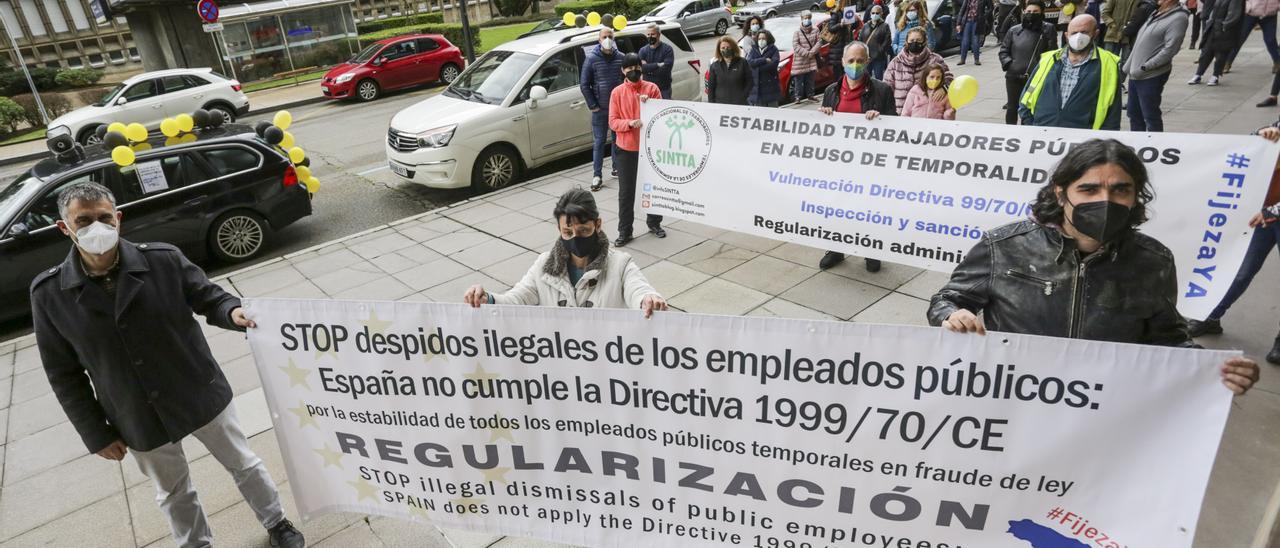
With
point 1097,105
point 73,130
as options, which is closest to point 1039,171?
point 1097,105

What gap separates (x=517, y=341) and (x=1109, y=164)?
7.19ft

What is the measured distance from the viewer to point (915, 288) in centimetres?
591

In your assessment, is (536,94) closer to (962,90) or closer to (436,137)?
(436,137)

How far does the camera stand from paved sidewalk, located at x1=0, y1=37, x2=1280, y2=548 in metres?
3.67

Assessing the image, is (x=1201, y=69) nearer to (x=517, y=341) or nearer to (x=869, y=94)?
(x=869, y=94)

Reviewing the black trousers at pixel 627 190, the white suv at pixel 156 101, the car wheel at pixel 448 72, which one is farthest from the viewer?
the car wheel at pixel 448 72

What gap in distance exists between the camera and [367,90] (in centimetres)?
1867

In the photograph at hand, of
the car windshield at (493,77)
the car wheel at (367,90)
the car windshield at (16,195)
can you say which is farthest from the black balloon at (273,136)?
the car wheel at (367,90)

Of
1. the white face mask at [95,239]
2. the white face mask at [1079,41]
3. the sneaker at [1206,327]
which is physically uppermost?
the white face mask at [1079,41]

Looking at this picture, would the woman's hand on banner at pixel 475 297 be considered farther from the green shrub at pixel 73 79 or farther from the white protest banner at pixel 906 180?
the green shrub at pixel 73 79

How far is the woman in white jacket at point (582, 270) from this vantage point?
314 centimetres

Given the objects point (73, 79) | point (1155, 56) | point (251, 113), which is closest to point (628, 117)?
point (1155, 56)

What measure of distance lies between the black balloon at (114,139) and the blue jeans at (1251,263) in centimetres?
964

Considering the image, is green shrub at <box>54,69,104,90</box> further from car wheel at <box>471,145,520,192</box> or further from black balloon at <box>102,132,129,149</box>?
car wheel at <box>471,145,520,192</box>
